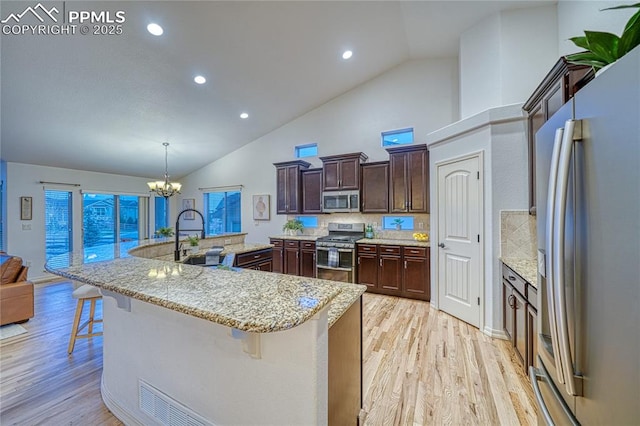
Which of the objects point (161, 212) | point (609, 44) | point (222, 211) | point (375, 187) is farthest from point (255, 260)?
point (161, 212)

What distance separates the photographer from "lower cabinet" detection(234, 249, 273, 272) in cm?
355

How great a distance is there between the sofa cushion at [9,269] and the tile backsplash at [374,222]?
4328 millimetres

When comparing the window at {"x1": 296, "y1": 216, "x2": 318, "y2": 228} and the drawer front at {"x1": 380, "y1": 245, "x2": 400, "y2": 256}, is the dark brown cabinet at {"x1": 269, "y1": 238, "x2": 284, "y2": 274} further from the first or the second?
the drawer front at {"x1": 380, "y1": 245, "x2": 400, "y2": 256}

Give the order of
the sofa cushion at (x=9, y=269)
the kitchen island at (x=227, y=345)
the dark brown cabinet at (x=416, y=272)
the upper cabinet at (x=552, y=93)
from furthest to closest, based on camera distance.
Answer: the dark brown cabinet at (x=416, y=272) → the sofa cushion at (x=9, y=269) → the upper cabinet at (x=552, y=93) → the kitchen island at (x=227, y=345)

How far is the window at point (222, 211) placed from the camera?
705 cm

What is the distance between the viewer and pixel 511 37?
306 cm

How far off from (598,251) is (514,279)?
1990 millimetres

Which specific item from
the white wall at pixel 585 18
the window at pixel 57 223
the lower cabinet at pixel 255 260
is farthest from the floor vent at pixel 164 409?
the window at pixel 57 223

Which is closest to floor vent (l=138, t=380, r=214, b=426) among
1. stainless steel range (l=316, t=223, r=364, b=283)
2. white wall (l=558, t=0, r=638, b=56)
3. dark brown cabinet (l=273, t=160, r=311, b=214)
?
stainless steel range (l=316, t=223, r=364, b=283)

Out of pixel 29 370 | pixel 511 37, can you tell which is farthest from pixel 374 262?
pixel 29 370

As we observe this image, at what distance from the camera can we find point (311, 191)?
5500 mm

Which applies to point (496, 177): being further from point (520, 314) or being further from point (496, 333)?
point (496, 333)

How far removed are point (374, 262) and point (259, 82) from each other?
12.3ft

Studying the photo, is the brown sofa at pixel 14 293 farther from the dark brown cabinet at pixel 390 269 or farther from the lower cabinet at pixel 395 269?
the dark brown cabinet at pixel 390 269
